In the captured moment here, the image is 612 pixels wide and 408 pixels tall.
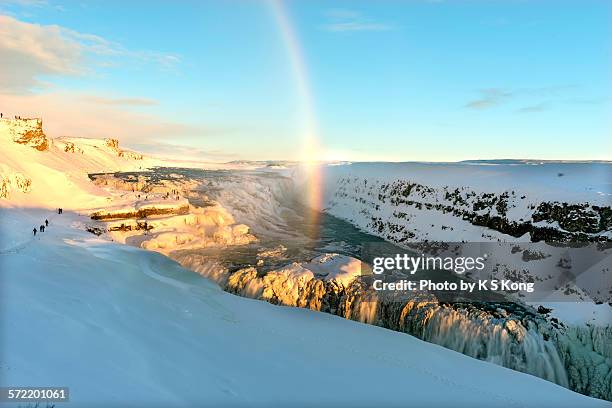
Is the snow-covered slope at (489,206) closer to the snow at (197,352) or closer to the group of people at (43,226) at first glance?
the snow at (197,352)

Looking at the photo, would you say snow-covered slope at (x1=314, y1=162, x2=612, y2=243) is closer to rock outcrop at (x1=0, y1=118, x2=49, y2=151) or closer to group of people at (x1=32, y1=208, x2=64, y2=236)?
group of people at (x1=32, y1=208, x2=64, y2=236)

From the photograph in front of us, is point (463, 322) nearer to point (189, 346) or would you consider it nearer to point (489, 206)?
point (189, 346)

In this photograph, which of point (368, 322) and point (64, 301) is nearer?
point (64, 301)

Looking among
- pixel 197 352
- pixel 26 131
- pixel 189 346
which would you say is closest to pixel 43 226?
pixel 189 346

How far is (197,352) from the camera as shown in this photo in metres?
13.5

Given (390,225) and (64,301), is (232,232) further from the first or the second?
(64,301)

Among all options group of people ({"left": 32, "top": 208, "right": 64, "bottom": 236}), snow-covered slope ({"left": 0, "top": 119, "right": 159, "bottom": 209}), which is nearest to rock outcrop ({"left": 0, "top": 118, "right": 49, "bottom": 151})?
snow-covered slope ({"left": 0, "top": 119, "right": 159, "bottom": 209})

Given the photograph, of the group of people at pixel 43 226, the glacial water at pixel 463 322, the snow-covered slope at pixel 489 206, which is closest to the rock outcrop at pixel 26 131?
the group of people at pixel 43 226

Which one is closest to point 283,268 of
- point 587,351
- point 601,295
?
point 587,351

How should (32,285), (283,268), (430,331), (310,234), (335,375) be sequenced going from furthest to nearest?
A: (310,234) < (283,268) < (430,331) < (32,285) < (335,375)

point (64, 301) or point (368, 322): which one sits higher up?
point (64, 301)

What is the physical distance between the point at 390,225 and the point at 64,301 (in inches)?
1324

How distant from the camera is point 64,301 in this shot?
1430 centimetres

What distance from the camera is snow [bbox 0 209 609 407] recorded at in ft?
33.9
